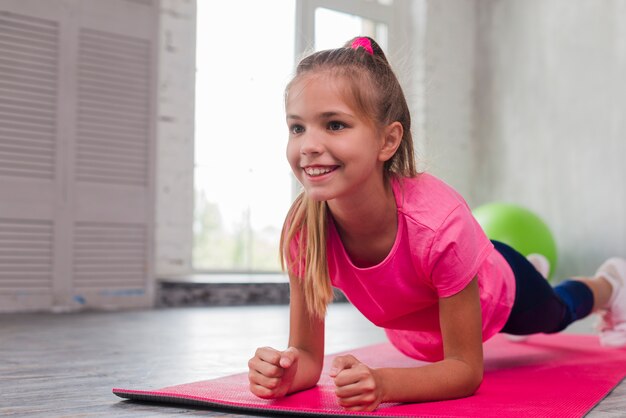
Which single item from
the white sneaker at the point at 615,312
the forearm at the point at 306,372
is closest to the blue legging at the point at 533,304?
the white sneaker at the point at 615,312

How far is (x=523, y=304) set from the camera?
5.66ft

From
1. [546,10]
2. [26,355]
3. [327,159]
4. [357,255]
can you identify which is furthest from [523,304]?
[546,10]

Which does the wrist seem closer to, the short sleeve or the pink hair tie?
the short sleeve

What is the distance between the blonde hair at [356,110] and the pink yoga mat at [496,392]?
0.21 m

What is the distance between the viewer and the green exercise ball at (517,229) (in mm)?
4230

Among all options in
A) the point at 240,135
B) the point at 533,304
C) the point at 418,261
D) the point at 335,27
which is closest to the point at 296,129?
the point at 418,261

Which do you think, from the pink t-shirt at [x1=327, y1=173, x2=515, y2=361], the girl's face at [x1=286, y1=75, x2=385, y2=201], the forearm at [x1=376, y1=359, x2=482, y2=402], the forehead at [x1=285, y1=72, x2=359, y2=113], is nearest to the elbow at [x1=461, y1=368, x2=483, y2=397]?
the forearm at [x1=376, y1=359, x2=482, y2=402]

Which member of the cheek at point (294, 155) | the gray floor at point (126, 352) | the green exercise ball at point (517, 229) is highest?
the cheek at point (294, 155)

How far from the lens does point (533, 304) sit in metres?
1.75

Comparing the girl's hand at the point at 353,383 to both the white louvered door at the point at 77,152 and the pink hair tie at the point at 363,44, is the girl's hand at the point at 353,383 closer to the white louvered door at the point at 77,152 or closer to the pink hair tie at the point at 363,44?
the pink hair tie at the point at 363,44

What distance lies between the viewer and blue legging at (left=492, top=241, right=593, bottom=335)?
173cm

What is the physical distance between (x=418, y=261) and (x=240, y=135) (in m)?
3.52

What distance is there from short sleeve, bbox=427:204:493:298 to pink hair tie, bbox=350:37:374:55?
31cm

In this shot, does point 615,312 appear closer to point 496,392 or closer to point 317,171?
point 496,392
